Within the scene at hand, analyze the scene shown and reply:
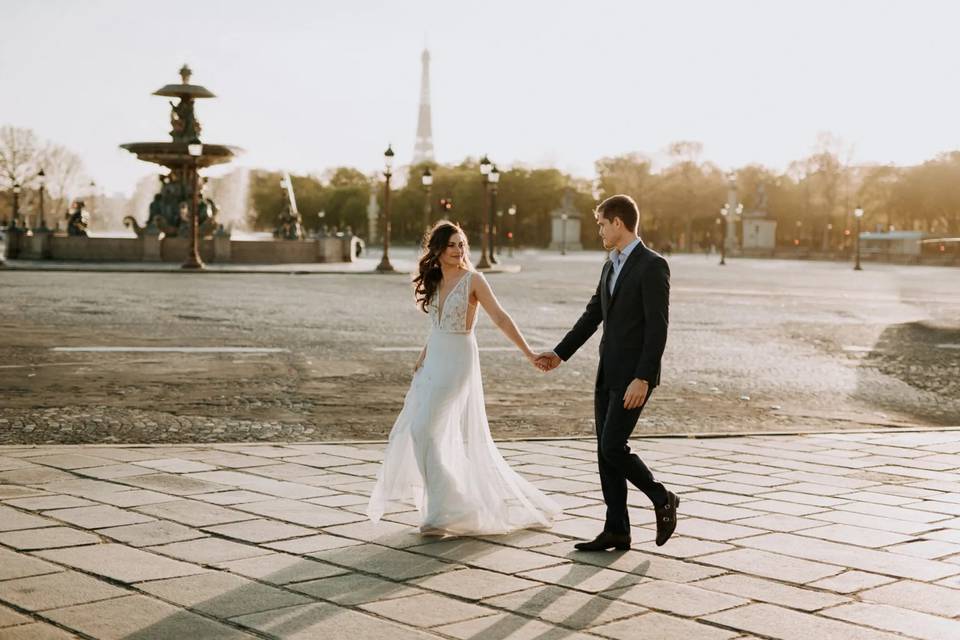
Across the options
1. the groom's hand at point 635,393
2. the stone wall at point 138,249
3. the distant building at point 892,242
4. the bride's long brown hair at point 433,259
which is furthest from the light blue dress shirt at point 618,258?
the distant building at point 892,242

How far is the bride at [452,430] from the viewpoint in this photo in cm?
599

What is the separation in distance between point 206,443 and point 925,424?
241 inches

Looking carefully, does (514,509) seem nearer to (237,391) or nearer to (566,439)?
(566,439)

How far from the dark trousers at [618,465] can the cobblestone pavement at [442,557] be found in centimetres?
20

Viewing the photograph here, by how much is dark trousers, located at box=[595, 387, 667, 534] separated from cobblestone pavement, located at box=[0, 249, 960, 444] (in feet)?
12.2

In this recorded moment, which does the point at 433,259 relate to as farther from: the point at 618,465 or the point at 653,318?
the point at 618,465

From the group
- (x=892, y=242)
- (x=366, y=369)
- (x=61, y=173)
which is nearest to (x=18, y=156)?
(x=61, y=173)

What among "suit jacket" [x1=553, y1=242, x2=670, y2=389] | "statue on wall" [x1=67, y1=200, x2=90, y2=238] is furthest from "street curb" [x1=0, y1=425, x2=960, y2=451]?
"statue on wall" [x1=67, y1=200, x2=90, y2=238]

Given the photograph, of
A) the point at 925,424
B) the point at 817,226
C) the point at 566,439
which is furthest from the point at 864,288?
the point at 817,226

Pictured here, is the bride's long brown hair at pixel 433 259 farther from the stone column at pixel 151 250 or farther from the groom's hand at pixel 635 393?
the stone column at pixel 151 250

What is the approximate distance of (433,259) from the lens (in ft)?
20.2

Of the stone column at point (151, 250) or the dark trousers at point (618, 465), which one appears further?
the stone column at point (151, 250)

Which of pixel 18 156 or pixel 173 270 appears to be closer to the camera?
pixel 173 270

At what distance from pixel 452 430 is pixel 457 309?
23.9 inches
